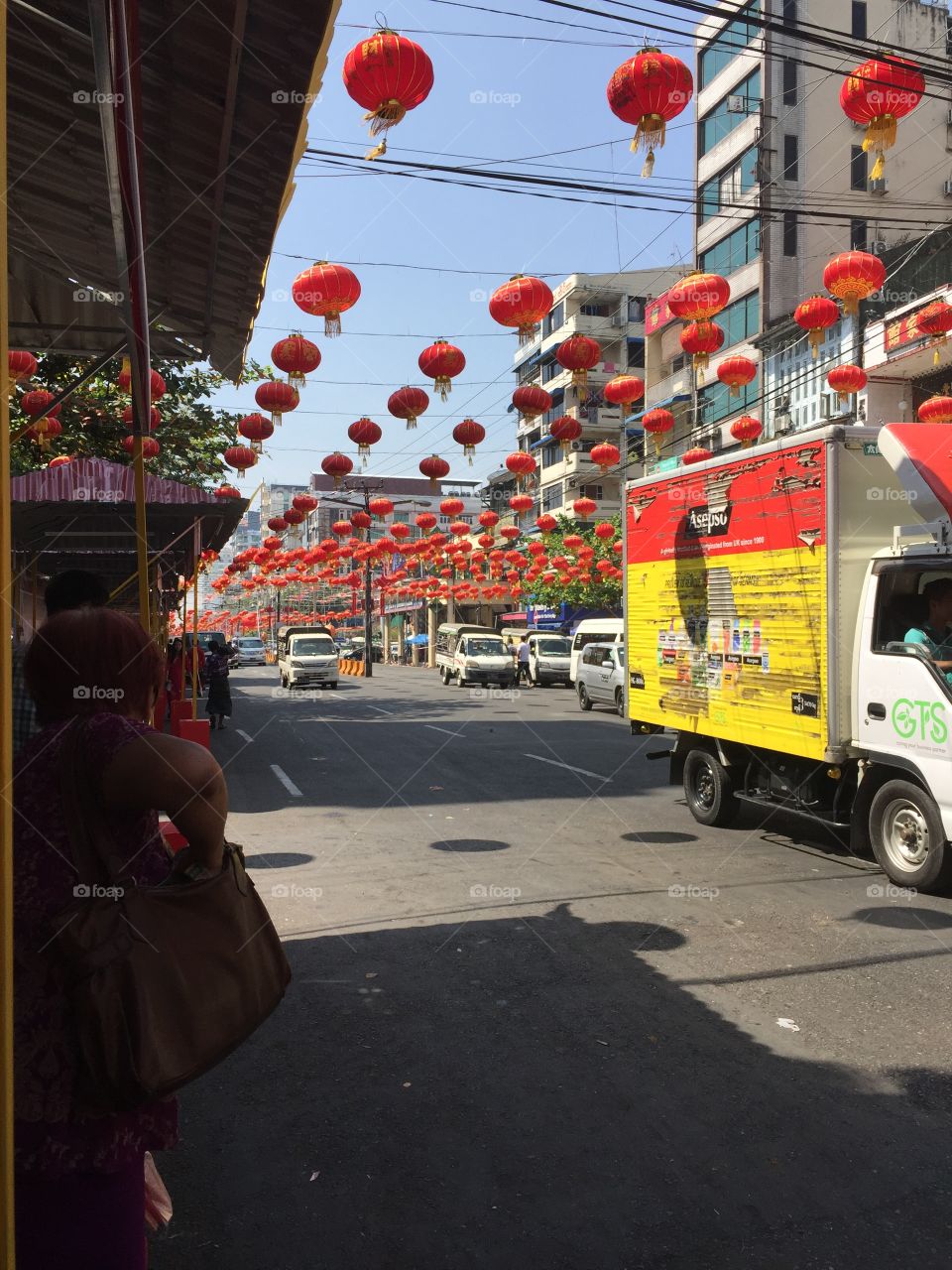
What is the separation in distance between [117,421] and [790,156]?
2817cm

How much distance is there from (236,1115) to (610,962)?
2506mm

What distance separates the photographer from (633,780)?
1303cm

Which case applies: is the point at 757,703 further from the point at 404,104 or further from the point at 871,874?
the point at 404,104

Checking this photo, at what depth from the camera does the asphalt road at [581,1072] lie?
124 inches

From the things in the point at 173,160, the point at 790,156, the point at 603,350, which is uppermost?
the point at 790,156

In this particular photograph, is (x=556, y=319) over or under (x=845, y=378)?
over

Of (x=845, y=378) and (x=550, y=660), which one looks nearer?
(x=845, y=378)

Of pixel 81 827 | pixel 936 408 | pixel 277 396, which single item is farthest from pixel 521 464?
pixel 81 827

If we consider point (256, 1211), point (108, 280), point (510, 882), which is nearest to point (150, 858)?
point (256, 1211)

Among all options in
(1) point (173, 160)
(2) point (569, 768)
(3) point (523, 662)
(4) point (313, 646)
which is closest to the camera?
(1) point (173, 160)

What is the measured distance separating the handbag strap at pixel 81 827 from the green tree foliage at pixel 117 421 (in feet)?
43.6

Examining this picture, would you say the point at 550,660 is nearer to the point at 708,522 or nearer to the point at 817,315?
Result: the point at 817,315

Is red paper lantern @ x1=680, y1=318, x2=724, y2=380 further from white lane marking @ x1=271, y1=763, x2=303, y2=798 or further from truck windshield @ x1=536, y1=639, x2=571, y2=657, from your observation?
truck windshield @ x1=536, y1=639, x2=571, y2=657

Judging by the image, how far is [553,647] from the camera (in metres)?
36.4
